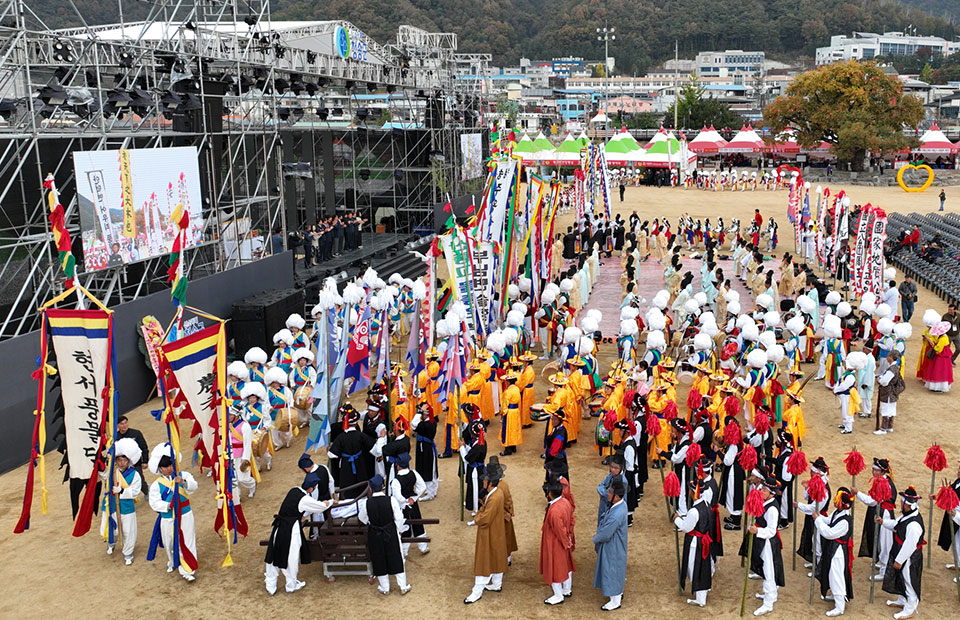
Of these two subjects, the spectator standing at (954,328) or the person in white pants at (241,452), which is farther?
the spectator standing at (954,328)

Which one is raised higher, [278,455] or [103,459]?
[103,459]

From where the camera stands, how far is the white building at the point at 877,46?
116 m

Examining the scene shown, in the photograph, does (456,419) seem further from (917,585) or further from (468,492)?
(917,585)

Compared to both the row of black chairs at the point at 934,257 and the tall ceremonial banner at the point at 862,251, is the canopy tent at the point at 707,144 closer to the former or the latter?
the row of black chairs at the point at 934,257

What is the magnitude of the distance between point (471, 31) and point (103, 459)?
354 ft

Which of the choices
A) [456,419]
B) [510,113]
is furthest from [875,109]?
[456,419]

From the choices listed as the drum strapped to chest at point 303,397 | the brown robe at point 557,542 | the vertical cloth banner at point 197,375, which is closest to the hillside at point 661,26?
the drum strapped to chest at point 303,397

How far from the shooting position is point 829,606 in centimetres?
689

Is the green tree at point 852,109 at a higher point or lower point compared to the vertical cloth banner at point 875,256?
higher

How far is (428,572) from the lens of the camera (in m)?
7.50

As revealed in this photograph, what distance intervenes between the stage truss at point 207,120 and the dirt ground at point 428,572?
354 cm

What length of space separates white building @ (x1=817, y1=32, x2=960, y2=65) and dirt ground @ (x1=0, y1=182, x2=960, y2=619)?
384 ft

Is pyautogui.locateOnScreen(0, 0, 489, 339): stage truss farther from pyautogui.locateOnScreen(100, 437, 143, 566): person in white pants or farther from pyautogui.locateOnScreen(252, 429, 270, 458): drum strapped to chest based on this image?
pyautogui.locateOnScreen(100, 437, 143, 566): person in white pants

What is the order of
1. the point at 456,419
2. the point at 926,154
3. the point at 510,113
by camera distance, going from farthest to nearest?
the point at 510,113 < the point at 926,154 < the point at 456,419
